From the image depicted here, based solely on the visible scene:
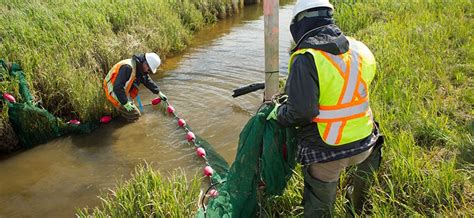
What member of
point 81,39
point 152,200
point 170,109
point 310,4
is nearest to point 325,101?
point 310,4

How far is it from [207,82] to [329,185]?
17.2 feet

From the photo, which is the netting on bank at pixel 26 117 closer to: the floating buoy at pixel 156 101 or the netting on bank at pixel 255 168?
the floating buoy at pixel 156 101

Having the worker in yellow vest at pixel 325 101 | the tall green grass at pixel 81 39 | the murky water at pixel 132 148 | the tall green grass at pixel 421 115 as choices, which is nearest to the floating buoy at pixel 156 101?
the murky water at pixel 132 148

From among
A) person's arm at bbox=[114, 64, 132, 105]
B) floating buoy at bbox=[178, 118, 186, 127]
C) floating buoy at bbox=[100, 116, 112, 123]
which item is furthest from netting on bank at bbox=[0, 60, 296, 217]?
floating buoy at bbox=[100, 116, 112, 123]

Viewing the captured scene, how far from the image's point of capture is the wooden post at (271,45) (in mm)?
2805

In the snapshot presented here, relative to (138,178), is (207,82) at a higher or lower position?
lower

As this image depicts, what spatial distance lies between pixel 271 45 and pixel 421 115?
2075 mm

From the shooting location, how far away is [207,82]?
7.66 metres

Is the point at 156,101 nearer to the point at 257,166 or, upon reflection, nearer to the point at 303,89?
the point at 257,166

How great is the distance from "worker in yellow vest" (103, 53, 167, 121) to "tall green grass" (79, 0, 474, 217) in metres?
2.61

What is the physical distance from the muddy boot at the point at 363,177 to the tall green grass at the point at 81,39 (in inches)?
170

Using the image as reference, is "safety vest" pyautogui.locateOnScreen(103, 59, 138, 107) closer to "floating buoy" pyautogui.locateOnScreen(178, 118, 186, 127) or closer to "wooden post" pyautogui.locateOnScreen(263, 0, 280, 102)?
"floating buoy" pyautogui.locateOnScreen(178, 118, 186, 127)

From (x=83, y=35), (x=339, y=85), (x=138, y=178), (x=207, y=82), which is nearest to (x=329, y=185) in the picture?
(x=339, y=85)

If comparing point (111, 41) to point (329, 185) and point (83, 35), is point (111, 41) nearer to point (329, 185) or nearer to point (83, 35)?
point (83, 35)
